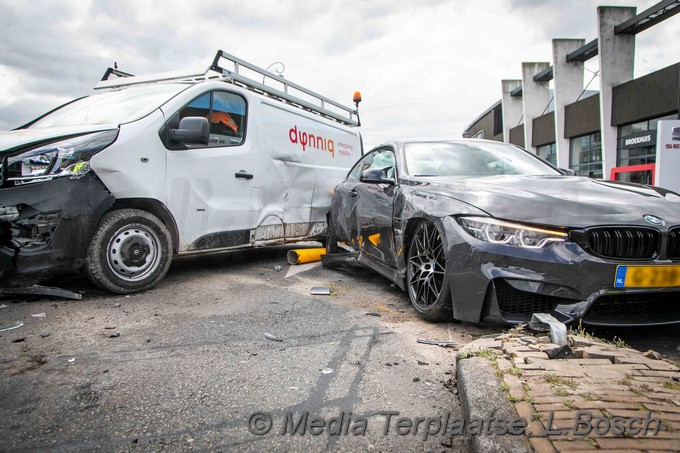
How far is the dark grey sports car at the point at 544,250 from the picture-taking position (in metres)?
2.63

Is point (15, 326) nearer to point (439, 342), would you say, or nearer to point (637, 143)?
point (439, 342)

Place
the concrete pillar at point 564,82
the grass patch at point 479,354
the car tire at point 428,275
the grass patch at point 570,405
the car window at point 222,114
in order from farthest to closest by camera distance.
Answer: the concrete pillar at point 564,82
the car window at point 222,114
the car tire at point 428,275
the grass patch at point 479,354
the grass patch at point 570,405

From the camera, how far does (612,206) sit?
2799 mm

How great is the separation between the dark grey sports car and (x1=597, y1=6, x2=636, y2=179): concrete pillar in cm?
1778

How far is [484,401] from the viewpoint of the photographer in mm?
1886

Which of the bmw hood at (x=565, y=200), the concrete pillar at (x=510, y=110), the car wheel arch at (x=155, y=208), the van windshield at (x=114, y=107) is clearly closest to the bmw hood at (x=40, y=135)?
the van windshield at (x=114, y=107)

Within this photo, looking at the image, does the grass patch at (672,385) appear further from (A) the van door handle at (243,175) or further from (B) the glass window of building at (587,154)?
(B) the glass window of building at (587,154)

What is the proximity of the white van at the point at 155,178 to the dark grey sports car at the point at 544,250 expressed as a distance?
227 cm

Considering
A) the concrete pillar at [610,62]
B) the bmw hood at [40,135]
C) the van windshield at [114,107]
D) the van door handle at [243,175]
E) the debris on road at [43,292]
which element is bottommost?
the debris on road at [43,292]

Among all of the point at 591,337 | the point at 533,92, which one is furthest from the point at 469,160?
the point at 533,92

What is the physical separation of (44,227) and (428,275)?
2.92m

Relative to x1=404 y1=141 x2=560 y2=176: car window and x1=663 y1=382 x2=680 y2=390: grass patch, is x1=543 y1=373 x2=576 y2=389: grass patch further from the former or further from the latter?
x1=404 y1=141 x2=560 y2=176: car window

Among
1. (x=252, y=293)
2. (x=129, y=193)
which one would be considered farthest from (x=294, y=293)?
(x=129, y=193)

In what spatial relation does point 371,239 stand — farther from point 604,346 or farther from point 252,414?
point 252,414
